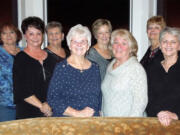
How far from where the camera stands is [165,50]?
1.78 m

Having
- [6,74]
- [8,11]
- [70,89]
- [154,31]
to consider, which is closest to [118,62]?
[70,89]

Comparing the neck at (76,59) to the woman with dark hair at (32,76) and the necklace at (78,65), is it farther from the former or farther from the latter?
the woman with dark hair at (32,76)

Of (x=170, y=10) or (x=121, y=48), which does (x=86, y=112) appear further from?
(x=170, y=10)

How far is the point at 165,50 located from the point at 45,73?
3.02ft

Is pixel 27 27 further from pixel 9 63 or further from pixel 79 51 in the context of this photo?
pixel 79 51

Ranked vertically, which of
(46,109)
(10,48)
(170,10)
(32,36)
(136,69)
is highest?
(170,10)

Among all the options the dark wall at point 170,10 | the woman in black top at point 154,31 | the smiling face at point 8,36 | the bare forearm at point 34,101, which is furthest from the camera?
the dark wall at point 170,10

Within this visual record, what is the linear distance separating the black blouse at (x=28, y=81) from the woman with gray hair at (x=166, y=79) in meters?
0.81

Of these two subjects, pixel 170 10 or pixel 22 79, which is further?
pixel 170 10

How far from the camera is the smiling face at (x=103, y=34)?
2.42 metres

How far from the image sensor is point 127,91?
1.83 metres

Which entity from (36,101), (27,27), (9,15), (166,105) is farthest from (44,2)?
(166,105)

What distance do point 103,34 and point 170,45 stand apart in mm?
792

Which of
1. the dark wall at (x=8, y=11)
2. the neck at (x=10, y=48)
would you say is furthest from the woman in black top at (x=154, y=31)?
the dark wall at (x=8, y=11)
